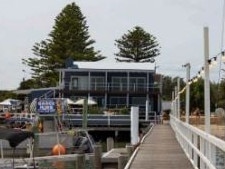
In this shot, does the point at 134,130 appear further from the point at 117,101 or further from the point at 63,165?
the point at 117,101

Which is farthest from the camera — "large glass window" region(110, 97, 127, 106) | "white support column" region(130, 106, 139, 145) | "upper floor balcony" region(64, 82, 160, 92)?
"large glass window" region(110, 97, 127, 106)

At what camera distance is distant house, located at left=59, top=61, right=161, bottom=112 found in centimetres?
7238

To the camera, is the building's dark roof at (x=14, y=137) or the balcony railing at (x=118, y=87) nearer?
the building's dark roof at (x=14, y=137)

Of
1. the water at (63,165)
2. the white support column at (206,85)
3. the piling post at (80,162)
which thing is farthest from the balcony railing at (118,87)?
the white support column at (206,85)

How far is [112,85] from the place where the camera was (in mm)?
72750

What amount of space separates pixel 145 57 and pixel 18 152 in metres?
65.1

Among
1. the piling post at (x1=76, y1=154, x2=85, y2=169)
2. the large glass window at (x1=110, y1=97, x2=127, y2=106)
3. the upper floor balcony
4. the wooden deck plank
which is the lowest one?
the piling post at (x1=76, y1=154, x2=85, y2=169)

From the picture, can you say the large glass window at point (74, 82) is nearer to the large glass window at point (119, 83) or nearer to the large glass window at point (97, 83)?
the large glass window at point (97, 83)

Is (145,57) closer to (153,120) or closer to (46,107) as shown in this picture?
(153,120)

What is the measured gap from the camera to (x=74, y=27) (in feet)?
300

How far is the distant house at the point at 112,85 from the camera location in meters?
72.4

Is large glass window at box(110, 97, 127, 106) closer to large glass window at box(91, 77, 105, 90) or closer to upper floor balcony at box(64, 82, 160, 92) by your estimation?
upper floor balcony at box(64, 82, 160, 92)

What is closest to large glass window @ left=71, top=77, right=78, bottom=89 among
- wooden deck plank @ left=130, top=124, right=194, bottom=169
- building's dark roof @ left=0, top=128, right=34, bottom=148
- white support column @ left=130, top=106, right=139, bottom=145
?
white support column @ left=130, top=106, right=139, bottom=145

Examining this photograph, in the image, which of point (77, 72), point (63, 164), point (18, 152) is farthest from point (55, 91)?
point (63, 164)
